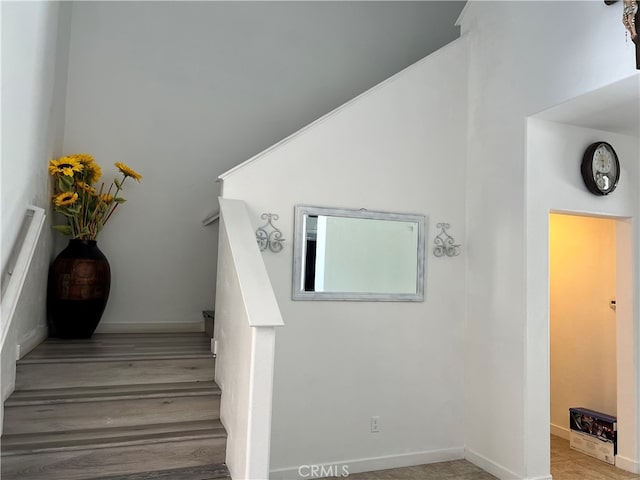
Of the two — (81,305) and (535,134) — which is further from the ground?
(535,134)

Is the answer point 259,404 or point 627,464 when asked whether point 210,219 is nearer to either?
point 259,404

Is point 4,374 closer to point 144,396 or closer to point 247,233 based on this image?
point 144,396

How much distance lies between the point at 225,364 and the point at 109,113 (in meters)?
2.42

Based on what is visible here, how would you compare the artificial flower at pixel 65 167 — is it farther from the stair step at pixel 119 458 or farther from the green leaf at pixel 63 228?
the stair step at pixel 119 458

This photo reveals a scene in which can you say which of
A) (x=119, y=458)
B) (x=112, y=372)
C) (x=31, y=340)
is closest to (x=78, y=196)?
(x=31, y=340)

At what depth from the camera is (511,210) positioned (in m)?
3.36

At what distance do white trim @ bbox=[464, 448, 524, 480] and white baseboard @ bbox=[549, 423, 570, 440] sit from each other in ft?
3.88

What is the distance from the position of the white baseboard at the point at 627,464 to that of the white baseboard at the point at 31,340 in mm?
4166

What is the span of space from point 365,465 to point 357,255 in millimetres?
1482

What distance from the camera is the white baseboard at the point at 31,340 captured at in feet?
8.45

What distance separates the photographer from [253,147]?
421 centimetres

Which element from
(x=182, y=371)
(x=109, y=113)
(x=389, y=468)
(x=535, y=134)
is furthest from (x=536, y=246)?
(x=109, y=113)

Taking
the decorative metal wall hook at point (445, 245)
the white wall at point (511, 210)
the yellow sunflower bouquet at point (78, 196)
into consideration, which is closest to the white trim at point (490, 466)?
the white wall at point (511, 210)

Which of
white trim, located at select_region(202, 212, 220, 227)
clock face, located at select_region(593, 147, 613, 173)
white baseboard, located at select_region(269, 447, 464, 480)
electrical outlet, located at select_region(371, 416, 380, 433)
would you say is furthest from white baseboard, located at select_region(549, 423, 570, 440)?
white trim, located at select_region(202, 212, 220, 227)
